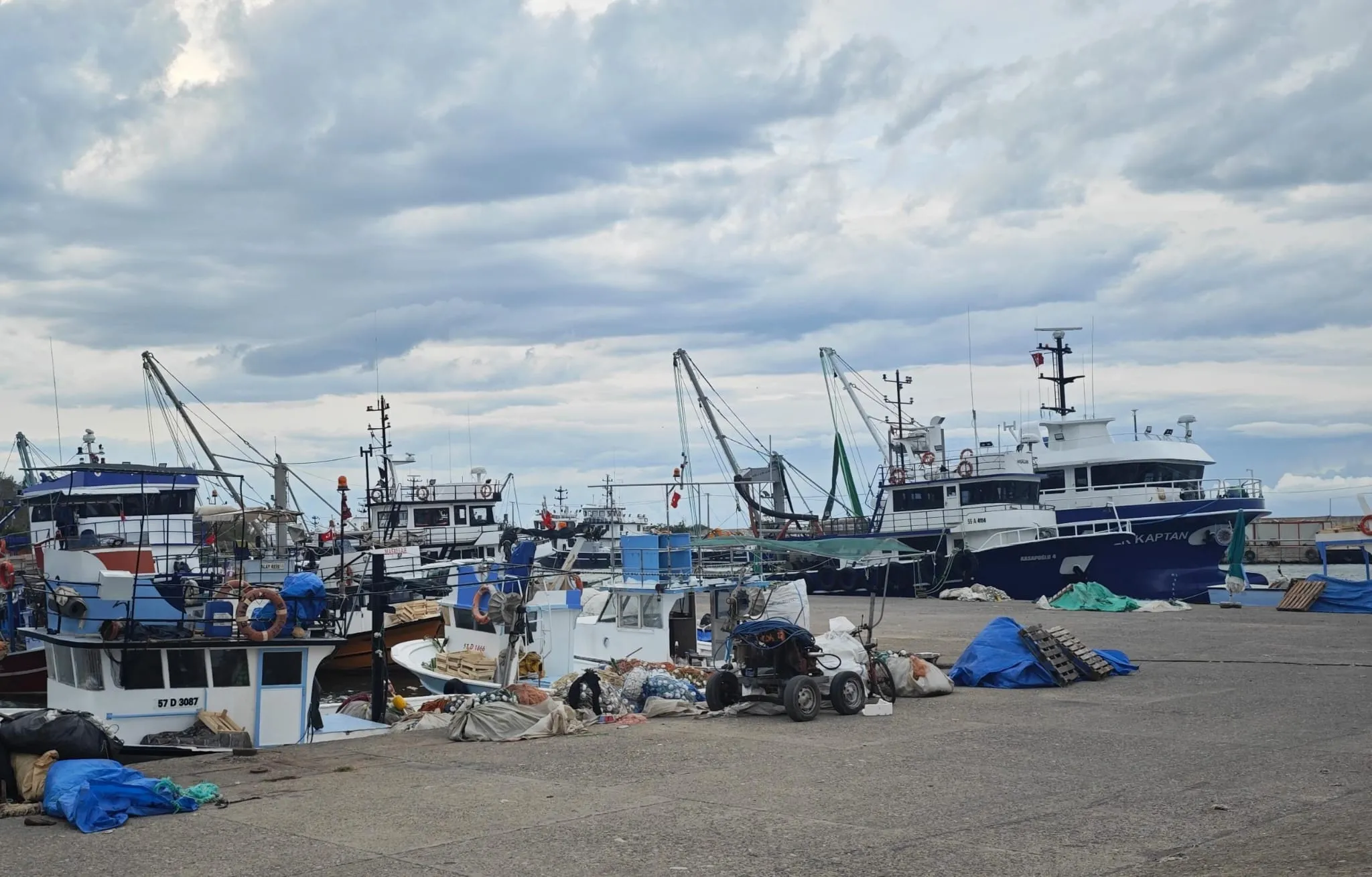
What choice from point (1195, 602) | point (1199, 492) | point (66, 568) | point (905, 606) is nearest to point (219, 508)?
point (66, 568)

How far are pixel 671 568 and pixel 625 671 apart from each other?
8.56 feet

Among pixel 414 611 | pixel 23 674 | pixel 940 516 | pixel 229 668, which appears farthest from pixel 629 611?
pixel 940 516

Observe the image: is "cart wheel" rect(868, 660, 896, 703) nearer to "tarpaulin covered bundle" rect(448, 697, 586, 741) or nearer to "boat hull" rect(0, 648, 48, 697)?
"tarpaulin covered bundle" rect(448, 697, 586, 741)

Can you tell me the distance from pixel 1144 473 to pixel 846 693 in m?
32.6

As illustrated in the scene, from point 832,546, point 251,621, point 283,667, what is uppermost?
point 832,546

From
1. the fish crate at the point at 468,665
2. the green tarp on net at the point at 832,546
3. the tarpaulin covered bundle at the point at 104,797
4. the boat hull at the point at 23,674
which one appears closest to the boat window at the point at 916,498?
the green tarp on net at the point at 832,546

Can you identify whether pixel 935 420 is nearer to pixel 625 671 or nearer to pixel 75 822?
pixel 625 671

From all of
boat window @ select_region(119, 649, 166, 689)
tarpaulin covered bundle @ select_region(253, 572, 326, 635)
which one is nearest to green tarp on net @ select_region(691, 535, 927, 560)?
tarpaulin covered bundle @ select_region(253, 572, 326, 635)

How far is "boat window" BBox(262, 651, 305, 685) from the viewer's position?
53.8ft

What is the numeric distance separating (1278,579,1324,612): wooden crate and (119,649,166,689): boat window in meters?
27.1

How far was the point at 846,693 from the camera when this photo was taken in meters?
16.5

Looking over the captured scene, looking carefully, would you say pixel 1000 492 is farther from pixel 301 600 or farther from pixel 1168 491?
pixel 301 600

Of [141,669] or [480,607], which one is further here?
[480,607]

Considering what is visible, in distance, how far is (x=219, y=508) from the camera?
33.3 metres
